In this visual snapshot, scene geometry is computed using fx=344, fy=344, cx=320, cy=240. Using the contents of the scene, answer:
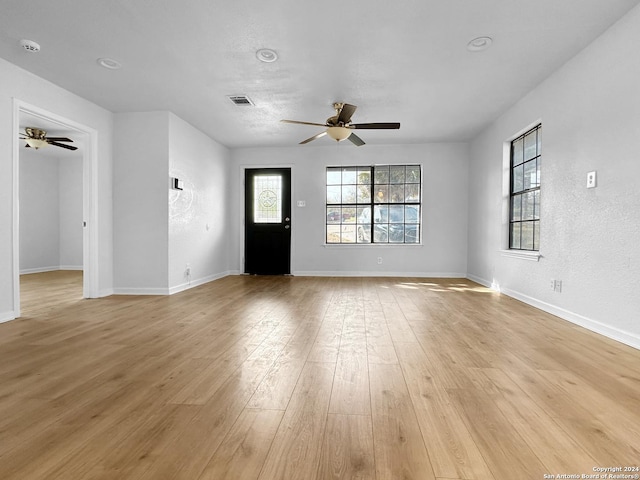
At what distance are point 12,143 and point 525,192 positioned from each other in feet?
19.1

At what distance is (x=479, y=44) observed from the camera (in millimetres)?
3037

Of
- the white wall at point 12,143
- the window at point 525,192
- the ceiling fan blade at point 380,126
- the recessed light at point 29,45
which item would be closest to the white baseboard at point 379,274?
the window at point 525,192

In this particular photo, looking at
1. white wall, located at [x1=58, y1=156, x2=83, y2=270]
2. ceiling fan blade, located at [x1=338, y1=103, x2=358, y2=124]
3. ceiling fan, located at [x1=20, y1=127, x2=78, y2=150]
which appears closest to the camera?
ceiling fan blade, located at [x1=338, y1=103, x2=358, y2=124]

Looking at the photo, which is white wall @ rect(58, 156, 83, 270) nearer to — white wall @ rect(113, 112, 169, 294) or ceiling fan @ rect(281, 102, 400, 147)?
white wall @ rect(113, 112, 169, 294)

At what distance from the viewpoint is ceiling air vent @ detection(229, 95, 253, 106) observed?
13.9ft

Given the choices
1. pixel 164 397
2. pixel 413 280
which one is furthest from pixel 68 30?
pixel 413 280

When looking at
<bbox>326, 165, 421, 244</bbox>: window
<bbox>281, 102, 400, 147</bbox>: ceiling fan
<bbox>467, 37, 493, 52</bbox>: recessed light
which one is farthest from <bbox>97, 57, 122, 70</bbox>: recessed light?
<bbox>326, 165, 421, 244</bbox>: window

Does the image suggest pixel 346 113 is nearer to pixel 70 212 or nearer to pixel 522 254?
pixel 522 254

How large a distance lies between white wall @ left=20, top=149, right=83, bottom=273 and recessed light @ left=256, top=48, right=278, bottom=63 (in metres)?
6.54

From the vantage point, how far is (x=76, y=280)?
241 inches

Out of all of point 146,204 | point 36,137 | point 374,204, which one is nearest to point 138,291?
point 146,204

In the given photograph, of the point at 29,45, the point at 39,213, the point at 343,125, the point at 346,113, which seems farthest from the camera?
the point at 39,213

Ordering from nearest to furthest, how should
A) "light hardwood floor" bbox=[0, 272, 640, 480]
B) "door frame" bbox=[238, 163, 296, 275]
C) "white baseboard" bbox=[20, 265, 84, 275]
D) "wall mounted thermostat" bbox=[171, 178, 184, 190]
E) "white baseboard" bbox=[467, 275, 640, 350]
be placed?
"light hardwood floor" bbox=[0, 272, 640, 480] < "white baseboard" bbox=[467, 275, 640, 350] < "wall mounted thermostat" bbox=[171, 178, 184, 190] < "door frame" bbox=[238, 163, 296, 275] < "white baseboard" bbox=[20, 265, 84, 275]

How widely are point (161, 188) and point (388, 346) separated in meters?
3.78
